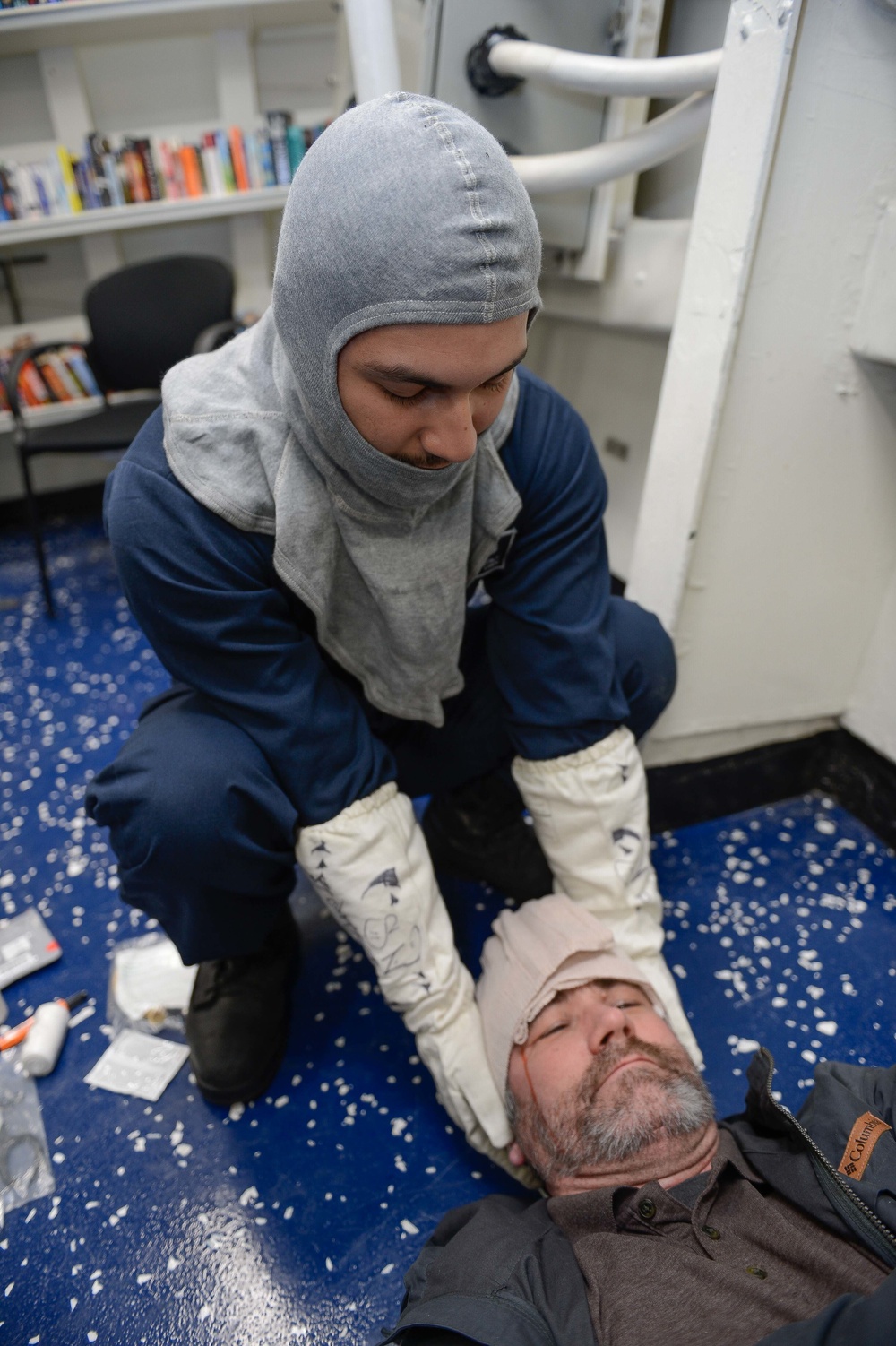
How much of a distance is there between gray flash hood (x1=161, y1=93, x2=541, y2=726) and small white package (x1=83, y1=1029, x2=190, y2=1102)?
53 centimetres

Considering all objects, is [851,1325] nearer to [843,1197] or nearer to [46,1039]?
[843,1197]

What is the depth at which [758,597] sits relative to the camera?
3.83ft

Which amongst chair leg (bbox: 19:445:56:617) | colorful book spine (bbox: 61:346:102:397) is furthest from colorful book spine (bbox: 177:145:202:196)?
chair leg (bbox: 19:445:56:617)

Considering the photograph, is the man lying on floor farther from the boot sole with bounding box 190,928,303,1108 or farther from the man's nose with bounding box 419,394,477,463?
the man's nose with bounding box 419,394,477,463

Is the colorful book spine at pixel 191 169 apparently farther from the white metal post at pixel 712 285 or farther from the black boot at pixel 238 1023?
the black boot at pixel 238 1023

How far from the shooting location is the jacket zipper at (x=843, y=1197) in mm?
648

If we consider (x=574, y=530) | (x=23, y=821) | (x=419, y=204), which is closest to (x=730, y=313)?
(x=574, y=530)

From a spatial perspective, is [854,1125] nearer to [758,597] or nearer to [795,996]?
[795,996]

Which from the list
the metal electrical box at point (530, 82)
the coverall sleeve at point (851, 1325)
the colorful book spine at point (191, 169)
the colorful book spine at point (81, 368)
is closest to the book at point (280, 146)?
the colorful book spine at point (191, 169)

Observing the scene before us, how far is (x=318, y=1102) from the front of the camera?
0.97m

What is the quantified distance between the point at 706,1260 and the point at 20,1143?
0.76m

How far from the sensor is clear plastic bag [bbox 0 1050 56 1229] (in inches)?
35.1

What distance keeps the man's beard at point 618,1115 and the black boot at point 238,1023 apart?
353mm

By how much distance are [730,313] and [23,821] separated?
1.36 metres
